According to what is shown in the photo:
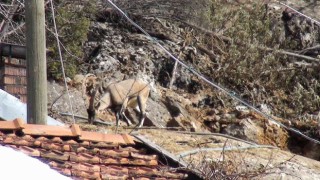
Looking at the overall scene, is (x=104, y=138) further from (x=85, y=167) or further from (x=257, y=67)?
(x=257, y=67)

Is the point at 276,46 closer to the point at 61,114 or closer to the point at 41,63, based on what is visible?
the point at 61,114

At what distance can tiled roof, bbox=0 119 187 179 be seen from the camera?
10.0 m

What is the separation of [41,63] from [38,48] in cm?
18

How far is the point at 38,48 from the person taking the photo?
11.2m

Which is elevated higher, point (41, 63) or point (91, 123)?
point (41, 63)

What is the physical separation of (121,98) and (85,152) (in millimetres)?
10006

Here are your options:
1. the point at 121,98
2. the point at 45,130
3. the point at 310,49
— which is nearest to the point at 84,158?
the point at 45,130

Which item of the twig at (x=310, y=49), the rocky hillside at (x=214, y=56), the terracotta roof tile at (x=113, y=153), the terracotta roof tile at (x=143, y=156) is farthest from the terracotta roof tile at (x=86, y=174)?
the twig at (x=310, y=49)

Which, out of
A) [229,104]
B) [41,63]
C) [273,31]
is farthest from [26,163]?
[273,31]

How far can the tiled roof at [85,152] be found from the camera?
1002 cm

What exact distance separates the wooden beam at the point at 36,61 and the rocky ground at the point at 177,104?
13.7 ft

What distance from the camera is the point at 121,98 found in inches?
815

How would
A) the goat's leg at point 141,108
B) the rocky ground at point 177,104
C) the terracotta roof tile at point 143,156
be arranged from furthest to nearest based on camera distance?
1. the goat's leg at point 141,108
2. the rocky ground at point 177,104
3. the terracotta roof tile at point 143,156

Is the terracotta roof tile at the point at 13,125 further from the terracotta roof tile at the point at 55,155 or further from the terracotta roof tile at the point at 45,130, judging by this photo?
the terracotta roof tile at the point at 55,155
